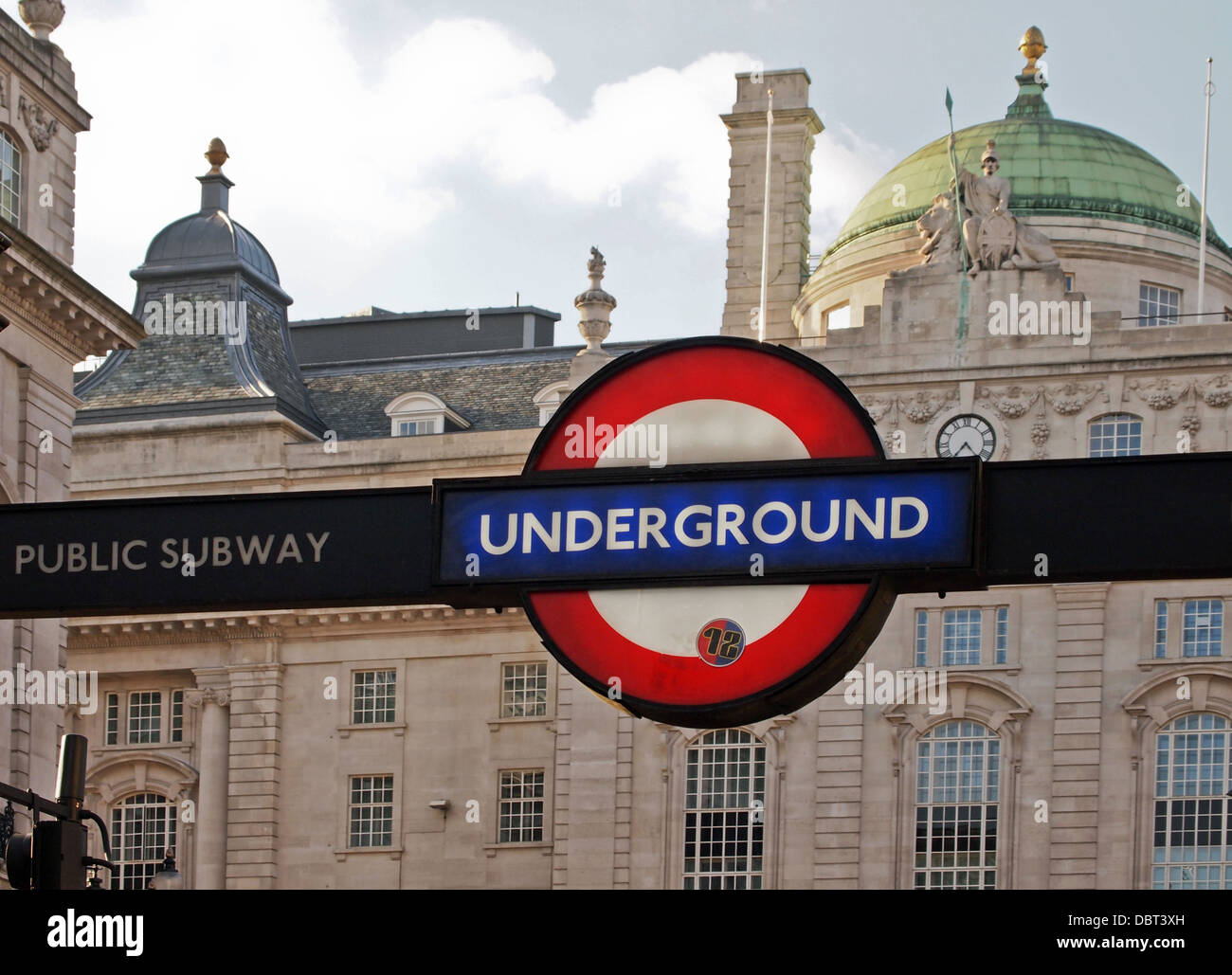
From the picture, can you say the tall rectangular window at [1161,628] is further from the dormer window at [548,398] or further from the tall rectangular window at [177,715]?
the tall rectangular window at [177,715]

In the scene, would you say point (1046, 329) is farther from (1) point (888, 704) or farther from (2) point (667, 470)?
(2) point (667, 470)

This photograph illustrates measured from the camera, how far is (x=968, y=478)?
198 inches

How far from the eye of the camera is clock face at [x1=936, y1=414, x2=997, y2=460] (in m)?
65.9

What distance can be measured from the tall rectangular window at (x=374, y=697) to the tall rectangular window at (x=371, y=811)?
169cm

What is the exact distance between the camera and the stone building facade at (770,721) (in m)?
63.9

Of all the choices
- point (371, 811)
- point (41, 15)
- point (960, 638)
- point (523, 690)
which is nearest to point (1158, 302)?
point (960, 638)

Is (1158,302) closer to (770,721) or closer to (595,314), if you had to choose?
(595,314)

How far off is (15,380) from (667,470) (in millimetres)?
36810

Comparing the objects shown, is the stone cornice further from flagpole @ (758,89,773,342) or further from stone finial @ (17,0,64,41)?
flagpole @ (758,89,773,342)

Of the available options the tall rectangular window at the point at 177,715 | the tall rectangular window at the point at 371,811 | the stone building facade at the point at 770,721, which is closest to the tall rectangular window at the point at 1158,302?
the stone building facade at the point at 770,721

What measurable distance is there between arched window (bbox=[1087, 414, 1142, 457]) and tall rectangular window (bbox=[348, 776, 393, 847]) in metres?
21.3

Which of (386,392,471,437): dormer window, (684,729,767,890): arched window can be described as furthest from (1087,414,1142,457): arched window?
(386,392,471,437): dormer window

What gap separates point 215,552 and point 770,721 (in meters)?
54.5
